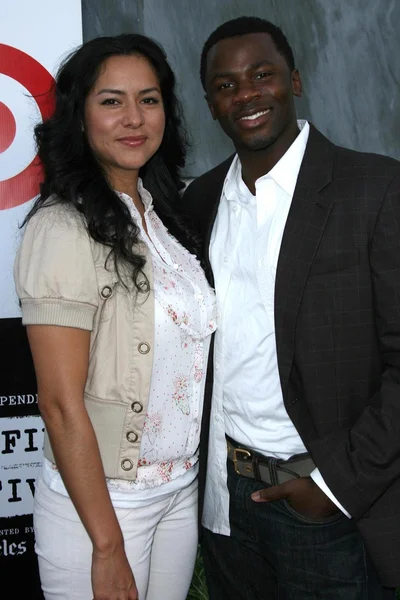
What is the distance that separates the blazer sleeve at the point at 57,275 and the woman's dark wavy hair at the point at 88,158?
7cm

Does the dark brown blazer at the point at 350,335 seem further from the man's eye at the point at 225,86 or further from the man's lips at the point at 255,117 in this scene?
the man's eye at the point at 225,86

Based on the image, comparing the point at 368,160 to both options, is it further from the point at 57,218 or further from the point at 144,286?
the point at 57,218

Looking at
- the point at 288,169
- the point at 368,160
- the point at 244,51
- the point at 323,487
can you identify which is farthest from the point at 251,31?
the point at 323,487

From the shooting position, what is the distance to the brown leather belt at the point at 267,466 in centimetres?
191

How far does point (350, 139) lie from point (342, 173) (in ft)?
4.82

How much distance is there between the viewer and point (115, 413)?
72.6 inches

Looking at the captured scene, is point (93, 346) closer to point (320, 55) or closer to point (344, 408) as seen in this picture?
point (344, 408)

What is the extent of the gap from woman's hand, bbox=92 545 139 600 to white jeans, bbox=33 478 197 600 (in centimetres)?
8

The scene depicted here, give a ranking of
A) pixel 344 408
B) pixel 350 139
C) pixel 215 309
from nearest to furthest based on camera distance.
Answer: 1. pixel 344 408
2. pixel 215 309
3. pixel 350 139

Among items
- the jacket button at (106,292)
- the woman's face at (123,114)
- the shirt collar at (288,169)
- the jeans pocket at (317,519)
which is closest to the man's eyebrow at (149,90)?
the woman's face at (123,114)

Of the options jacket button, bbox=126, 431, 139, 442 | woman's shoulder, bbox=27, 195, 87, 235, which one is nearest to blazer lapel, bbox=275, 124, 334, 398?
jacket button, bbox=126, 431, 139, 442

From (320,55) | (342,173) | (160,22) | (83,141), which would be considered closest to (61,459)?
(83,141)

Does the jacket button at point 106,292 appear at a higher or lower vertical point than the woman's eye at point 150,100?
lower

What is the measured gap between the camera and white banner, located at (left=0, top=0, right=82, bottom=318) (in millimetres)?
2662
